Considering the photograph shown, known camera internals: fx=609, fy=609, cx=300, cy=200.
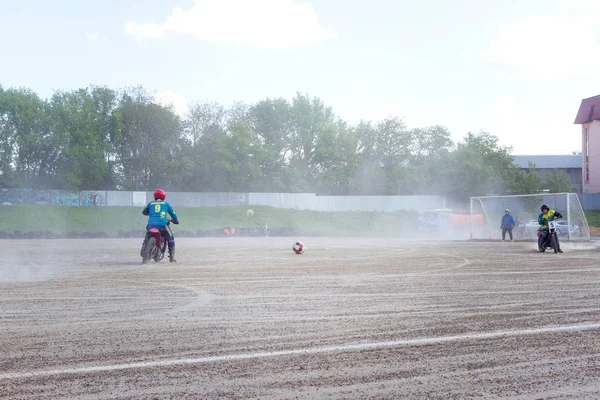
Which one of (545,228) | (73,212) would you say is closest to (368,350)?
(545,228)

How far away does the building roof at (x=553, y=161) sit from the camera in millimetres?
96000

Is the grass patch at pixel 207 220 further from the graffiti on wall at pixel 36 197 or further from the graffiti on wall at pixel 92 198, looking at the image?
the graffiti on wall at pixel 92 198

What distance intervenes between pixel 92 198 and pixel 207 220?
44.7 feet

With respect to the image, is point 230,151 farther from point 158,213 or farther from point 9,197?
point 158,213

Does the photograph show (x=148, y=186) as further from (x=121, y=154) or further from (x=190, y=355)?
(x=190, y=355)

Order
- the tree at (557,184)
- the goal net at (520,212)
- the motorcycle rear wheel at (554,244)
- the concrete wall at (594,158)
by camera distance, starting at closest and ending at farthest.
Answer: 1. the motorcycle rear wheel at (554,244)
2. the goal net at (520,212)
3. the concrete wall at (594,158)
4. the tree at (557,184)

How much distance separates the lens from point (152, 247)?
16.2m

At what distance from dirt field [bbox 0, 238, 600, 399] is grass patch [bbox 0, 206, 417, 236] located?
1358 inches

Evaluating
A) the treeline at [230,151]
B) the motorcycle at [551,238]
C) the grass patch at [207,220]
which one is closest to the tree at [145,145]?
the treeline at [230,151]

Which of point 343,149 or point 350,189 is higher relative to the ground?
point 343,149

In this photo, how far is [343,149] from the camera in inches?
3091

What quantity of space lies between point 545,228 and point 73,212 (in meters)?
40.9

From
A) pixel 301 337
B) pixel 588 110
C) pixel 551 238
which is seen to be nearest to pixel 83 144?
pixel 551 238

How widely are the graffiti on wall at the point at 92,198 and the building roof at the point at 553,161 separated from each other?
6448cm
